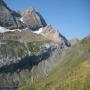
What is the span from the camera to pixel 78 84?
645 feet

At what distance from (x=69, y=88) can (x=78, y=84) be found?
5.70 metres

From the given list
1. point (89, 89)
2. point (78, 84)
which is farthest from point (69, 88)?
point (89, 89)

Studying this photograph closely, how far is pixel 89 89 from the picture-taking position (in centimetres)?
17550

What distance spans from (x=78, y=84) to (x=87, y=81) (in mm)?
6865

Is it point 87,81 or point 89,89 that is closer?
point 89,89

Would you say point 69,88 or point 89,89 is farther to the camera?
point 69,88

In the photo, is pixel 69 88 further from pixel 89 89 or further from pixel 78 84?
pixel 89 89

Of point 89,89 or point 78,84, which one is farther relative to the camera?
point 78,84

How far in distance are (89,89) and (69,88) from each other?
65.3 ft

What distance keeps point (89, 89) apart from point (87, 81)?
15913mm

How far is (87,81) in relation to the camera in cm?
19125
